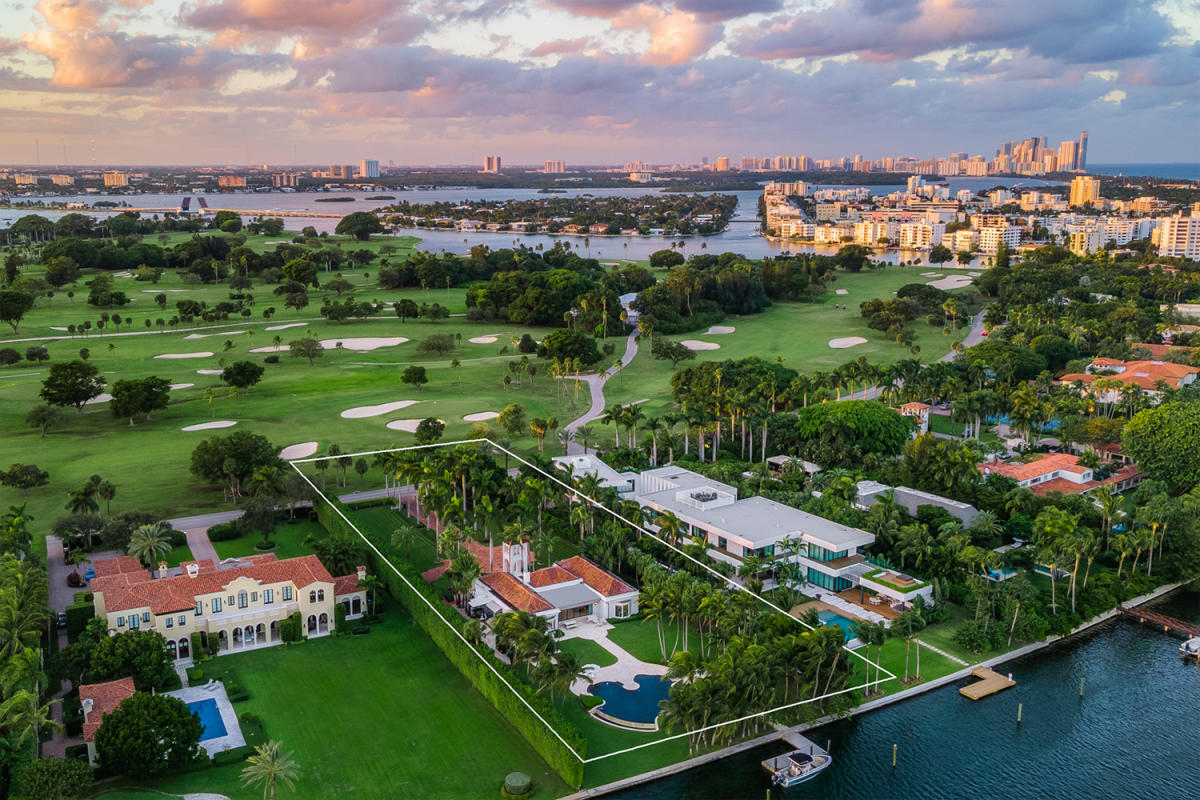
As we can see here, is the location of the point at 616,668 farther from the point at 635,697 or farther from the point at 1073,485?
the point at 1073,485

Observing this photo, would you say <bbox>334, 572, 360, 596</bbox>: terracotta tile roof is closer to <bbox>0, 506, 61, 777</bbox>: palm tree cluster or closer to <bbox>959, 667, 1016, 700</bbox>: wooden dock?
<bbox>0, 506, 61, 777</bbox>: palm tree cluster

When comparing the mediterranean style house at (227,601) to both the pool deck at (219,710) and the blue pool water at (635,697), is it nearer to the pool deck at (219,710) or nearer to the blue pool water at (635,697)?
the pool deck at (219,710)

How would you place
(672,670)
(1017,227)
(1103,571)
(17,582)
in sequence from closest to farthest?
(672,670) → (17,582) → (1103,571) → (1017,227)

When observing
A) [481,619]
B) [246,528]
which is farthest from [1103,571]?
[246,528]

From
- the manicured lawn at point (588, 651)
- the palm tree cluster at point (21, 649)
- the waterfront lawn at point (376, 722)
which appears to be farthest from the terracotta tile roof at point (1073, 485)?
the palm tree cluster at point (21, 649)

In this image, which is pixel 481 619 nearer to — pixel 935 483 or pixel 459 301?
pixel 935 483

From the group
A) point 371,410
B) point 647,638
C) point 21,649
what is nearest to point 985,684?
point 647,638
